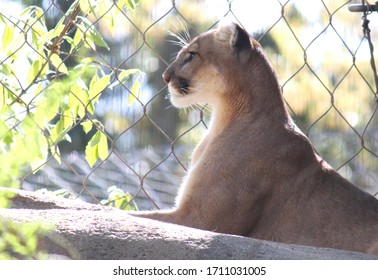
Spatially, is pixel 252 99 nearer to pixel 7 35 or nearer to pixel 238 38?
pixel 238 38

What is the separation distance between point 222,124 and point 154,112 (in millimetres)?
4253

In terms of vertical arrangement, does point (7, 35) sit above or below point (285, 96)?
below

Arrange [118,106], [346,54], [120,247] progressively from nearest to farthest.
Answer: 1. [120,247]
2. [346,54]
3. [118,106]

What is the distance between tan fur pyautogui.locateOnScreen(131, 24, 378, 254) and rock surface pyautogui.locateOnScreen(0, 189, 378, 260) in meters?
0.51

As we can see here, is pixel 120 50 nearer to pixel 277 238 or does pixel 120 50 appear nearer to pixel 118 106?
pixel 118 106

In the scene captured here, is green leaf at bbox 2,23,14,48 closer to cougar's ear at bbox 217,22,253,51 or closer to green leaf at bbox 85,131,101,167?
green leaf at bbox 85,131,101,167

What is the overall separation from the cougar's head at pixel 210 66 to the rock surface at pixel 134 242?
96 cm

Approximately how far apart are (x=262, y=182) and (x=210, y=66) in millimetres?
491

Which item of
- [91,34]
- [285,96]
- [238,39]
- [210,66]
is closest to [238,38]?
[238,39]

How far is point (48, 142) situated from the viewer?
273 cm

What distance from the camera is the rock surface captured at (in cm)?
174

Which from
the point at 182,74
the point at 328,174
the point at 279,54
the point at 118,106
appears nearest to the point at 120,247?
the point at 328,174

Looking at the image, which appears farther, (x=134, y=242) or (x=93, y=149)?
(x=93, y=149)

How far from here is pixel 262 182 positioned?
8.26ft
